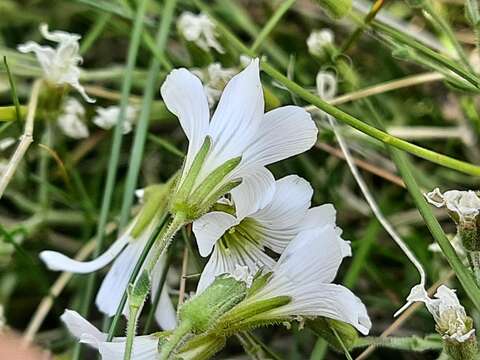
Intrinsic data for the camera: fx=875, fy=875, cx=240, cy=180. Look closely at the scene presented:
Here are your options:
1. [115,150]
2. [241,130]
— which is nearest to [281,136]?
[241,130]

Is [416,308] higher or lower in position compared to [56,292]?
higher

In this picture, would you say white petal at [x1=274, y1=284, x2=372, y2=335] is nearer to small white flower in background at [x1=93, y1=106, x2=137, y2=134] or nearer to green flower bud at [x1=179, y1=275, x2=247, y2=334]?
green flower bud at [x1=179, y1=275, x2=247, y2=334]

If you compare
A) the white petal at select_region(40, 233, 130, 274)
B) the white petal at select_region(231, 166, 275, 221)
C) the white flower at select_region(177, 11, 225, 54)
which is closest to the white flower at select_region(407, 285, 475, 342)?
the white petal at select_region(231, 166, 275, 221)

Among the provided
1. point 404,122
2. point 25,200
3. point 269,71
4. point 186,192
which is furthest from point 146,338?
point 404,122

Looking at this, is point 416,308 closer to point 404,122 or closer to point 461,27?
point 404,122

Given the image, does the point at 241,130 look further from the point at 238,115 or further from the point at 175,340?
the point at 175,340

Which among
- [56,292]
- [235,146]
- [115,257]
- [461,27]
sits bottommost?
[56,292]

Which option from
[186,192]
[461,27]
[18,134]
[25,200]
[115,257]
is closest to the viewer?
[186,192]
